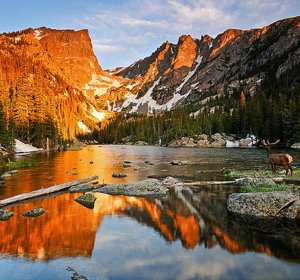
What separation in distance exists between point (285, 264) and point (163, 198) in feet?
40.6

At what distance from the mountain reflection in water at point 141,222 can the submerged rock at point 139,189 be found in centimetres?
163

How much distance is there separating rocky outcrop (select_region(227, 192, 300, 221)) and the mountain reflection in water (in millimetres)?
1233

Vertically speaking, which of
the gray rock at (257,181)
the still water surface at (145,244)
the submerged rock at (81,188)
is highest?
the gray rock at (257,181)

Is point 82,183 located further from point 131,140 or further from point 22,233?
point 131,140

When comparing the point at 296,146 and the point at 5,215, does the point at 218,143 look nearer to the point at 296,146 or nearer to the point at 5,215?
the point at 296,146

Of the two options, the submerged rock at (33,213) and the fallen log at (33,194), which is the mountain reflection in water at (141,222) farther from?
the fallen log at (33,194)

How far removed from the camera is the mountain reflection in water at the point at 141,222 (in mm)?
13320

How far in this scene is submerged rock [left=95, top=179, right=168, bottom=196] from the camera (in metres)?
24.8

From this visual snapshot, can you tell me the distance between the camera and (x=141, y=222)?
17391mm

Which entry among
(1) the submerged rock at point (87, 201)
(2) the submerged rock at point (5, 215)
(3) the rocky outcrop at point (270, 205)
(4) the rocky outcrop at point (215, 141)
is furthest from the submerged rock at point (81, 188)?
(4) the rocky outcrop at point (215, 141)

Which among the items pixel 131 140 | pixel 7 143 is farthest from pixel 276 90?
pixel 7 143

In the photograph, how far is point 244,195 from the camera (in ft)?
61.3

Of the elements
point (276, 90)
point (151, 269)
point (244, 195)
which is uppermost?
point (276, 90)

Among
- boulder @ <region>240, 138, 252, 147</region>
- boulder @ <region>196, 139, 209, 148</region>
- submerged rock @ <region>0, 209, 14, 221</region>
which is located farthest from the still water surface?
boulder @ <region>196, 139, 209, 148</region>
